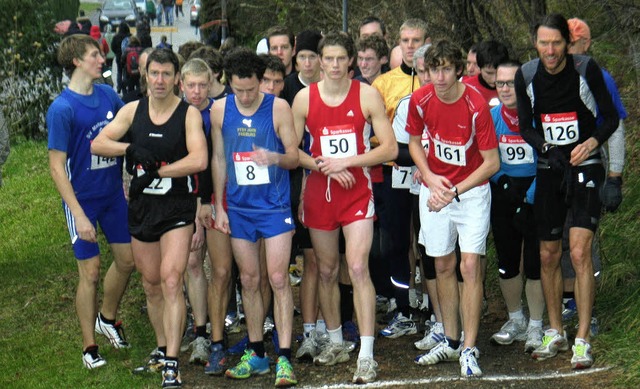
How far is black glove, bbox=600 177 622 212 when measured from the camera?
301 inches

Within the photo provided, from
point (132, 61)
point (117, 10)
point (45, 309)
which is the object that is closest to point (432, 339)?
point (45, 309)

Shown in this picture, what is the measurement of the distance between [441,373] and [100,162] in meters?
2.78

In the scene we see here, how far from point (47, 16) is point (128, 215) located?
13.0 metres

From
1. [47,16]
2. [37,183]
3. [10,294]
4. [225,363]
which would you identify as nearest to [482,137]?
[225,363]

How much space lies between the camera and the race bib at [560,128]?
781 centimetres

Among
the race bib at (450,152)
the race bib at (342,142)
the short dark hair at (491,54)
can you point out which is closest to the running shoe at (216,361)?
the race bib at (342,142)

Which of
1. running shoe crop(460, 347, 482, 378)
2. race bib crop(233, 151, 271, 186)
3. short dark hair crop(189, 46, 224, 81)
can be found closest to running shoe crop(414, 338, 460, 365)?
running shoe crop(460, 347, 482, 378)

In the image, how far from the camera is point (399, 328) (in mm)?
8945

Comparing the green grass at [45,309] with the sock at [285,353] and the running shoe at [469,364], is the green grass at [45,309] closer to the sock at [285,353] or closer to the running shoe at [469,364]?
the sock at [285,353]

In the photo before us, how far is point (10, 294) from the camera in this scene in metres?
10.8

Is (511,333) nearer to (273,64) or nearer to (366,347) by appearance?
(366,347)

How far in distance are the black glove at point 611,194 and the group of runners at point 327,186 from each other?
0.6 inches

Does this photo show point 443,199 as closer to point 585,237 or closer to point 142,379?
point 585,237

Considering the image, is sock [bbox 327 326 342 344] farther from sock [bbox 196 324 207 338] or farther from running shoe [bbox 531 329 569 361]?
running shoe [bbox 531 329 569 361]
